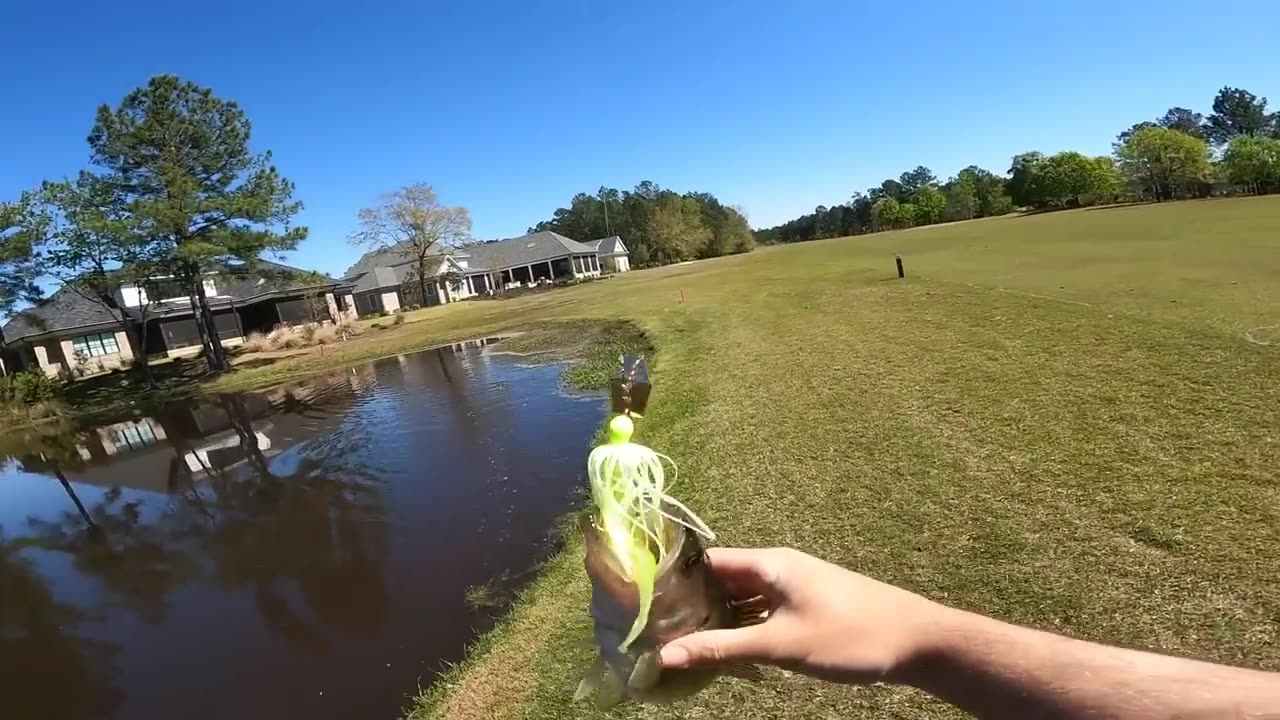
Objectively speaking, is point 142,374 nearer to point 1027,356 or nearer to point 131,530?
point 131,530

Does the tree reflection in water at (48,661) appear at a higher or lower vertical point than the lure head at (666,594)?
lower

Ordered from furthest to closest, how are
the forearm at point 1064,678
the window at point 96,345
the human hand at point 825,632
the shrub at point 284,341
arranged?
1. the window at point 96,345
2. the shrub at point 284,341
3. the human hand at point 825,632
4. the forearm at point 1064,678

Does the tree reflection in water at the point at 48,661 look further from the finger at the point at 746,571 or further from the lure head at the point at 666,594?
the finger at the point at 746,571

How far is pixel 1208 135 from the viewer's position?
9850 cm

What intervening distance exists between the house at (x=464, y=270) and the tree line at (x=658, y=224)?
43.5ft

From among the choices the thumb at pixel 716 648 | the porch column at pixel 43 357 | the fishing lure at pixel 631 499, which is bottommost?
the thumb at pixel 716 648

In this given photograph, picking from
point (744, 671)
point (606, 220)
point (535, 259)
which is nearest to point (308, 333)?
point (535, 259)

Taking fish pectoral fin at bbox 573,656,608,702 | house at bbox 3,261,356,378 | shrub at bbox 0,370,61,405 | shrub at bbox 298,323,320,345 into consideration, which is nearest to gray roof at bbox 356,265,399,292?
house at bbox 3,261,356,378

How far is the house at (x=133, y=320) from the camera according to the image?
1469 inches

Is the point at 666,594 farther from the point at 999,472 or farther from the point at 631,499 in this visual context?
the point at 999,472

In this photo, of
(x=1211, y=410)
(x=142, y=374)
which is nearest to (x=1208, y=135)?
(x=1211, y=410)

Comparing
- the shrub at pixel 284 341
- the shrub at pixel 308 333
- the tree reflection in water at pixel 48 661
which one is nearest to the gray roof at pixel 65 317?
the shrub at pixel 284 341

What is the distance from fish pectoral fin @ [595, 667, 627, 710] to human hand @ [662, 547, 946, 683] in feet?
0.53

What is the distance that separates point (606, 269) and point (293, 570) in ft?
238
